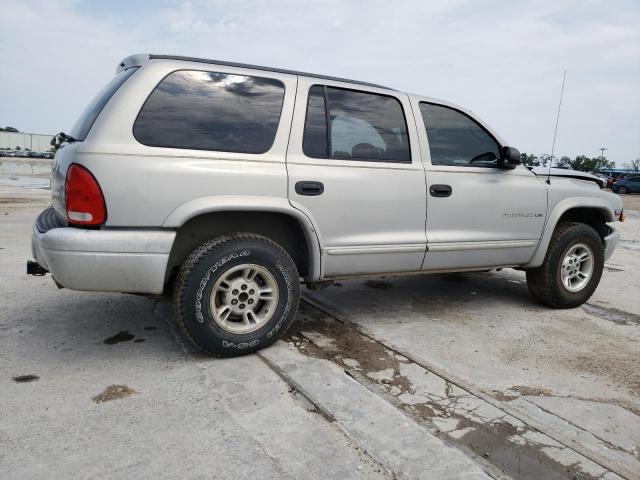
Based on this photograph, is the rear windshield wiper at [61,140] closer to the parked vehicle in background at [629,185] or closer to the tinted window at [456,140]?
the tinted window at [456,140]

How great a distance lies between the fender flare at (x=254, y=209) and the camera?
2893 millimetres

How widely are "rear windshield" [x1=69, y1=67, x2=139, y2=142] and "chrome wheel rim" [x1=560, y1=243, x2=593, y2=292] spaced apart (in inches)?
151

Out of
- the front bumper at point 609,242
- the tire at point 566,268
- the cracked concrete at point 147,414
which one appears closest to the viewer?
the cracked concrete at point 147,414

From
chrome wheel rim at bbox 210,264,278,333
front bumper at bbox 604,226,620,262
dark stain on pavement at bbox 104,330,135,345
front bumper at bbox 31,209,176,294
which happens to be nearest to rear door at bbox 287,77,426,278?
chrome wheel rim at bbox 210,264,278,333

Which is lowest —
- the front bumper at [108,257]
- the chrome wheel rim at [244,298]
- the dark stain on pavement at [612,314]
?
the dark stain on pavement at [612,314]

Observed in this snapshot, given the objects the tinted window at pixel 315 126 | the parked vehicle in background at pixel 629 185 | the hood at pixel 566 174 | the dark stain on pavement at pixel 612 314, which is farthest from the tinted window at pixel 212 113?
the parked vehicle in background at pixel 629 185

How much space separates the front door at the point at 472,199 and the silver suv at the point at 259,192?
12mm

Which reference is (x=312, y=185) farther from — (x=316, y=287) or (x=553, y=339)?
(x=553, y=339)

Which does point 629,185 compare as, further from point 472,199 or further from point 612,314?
point 472,199

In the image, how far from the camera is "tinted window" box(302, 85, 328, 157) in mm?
3361

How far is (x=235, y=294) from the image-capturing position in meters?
3.15

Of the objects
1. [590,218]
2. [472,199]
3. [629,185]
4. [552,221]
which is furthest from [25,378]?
[629,185]

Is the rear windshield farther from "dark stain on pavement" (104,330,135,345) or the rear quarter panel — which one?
"dark stain on pavement" (104,330,135,345)

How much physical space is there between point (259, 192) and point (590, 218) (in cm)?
348
